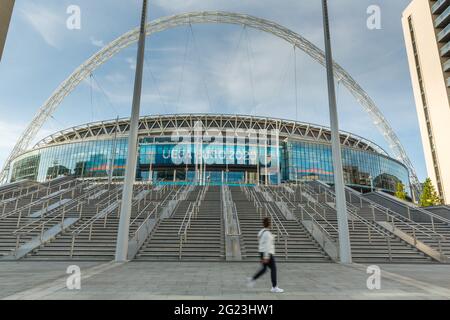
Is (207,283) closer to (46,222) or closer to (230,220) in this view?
(230,220)

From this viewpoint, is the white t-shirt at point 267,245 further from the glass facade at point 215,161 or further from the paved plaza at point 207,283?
the glass facade at point 215,161

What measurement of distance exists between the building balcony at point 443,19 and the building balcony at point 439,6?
145 cm

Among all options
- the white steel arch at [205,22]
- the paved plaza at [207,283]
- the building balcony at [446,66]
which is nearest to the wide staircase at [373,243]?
the paved plaza at [207,283]

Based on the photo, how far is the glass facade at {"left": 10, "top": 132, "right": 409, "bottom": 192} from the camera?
5066cm

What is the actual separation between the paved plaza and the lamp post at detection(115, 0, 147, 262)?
1022 millimetres

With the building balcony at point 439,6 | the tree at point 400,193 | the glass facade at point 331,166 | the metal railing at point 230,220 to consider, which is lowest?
the metal railing at point 230,220

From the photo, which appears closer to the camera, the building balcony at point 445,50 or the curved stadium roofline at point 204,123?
the building balcony at point 445,50

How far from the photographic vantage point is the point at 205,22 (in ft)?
168

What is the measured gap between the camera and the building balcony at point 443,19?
44.4m

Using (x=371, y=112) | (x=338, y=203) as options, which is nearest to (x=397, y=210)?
(x=338, y=203)

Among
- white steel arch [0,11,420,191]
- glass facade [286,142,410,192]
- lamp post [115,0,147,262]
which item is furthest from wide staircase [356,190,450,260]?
white steel arch [0,11,420,191]

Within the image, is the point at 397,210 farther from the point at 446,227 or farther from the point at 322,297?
the point at 322,297

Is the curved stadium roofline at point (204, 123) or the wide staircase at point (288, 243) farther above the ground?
the curved stadium roofline at point (204, 123)
